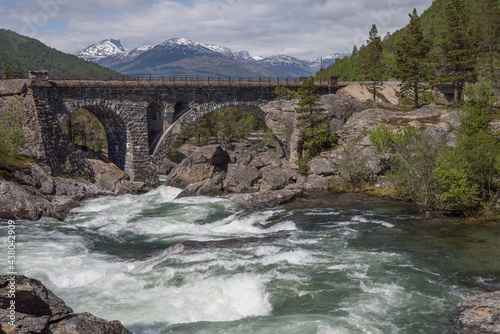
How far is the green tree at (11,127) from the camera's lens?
42906mm

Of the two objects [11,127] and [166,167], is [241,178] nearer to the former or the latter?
[166,167]

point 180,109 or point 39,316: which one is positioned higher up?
point 180,109

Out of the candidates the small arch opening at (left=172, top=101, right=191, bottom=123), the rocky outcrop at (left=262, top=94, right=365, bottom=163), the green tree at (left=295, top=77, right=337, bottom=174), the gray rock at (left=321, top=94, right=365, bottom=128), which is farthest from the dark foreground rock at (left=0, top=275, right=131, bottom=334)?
the gray rock at (left=321, top=94, right=365, bottom=128)

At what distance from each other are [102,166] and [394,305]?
40.2m

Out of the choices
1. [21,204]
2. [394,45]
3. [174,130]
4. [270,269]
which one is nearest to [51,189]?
[21,204]

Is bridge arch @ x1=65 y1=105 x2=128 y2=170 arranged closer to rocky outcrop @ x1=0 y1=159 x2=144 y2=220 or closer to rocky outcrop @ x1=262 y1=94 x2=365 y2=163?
rocky outcrop @ x1=0 y1=159 x2=144 y2=220

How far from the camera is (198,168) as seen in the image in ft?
174

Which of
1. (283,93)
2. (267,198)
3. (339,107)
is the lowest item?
(267,198)

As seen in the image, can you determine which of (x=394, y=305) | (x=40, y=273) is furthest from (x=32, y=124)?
(x=394, y=305)

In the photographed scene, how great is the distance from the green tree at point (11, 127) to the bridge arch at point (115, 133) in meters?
8.12

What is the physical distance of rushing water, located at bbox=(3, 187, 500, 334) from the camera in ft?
63.2

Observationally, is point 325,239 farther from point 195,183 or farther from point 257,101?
point 257,101

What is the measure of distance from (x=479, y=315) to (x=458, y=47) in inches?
1954

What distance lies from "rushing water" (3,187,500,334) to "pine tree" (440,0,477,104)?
2836cm
